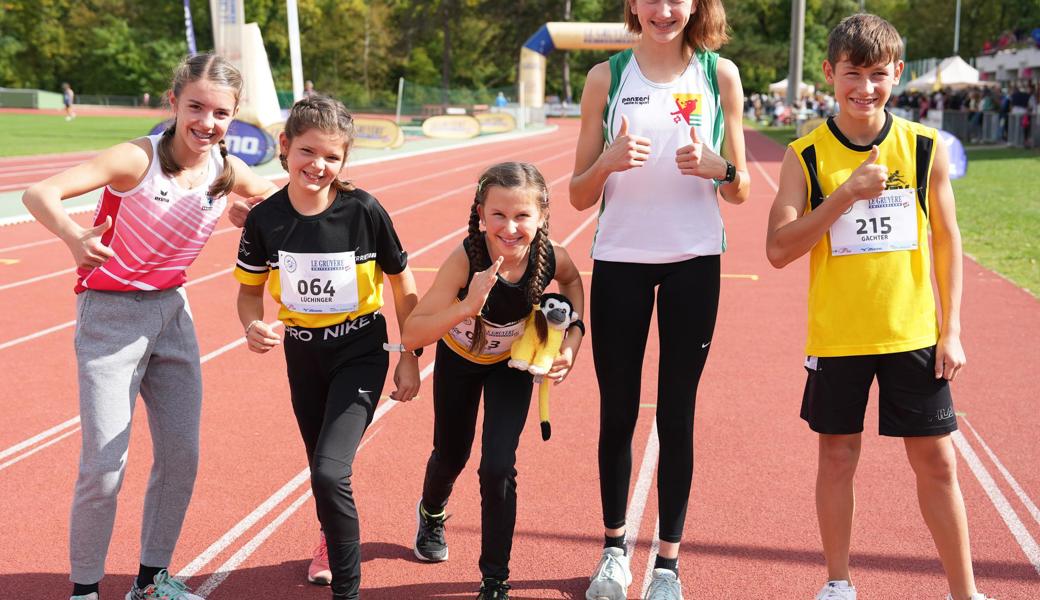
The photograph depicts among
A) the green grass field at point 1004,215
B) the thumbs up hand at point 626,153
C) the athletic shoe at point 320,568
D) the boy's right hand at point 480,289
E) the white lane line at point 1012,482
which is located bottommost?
the green grass field at point 1004,215

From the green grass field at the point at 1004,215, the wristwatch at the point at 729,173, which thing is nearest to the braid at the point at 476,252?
the wristwatch at the point at 729,173

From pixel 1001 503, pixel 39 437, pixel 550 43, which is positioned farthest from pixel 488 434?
pixel 550 43

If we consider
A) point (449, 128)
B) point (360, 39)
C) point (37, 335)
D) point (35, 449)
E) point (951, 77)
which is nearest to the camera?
point (35, 449)

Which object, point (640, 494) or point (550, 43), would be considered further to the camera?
point (550, 43)

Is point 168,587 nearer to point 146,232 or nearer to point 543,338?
point 146,232

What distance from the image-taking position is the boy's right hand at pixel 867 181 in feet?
9.05

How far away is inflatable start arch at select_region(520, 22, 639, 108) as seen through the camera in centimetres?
4781

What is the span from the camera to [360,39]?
71.4 m

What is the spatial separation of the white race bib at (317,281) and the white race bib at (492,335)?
369mm

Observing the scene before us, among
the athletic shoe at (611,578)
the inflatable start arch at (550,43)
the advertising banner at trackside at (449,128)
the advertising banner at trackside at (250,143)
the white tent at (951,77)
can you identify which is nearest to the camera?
the athletic shoe at (611,578)

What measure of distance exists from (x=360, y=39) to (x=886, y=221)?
72.1 meters

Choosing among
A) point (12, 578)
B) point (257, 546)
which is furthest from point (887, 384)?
point (12, 578)

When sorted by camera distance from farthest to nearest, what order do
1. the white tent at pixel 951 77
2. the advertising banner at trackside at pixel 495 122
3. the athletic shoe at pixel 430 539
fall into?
the advertising banner at trackside at pixel 495 122 < the white tent at pixel 951 77 < the athletic shoe at pixel 430 539

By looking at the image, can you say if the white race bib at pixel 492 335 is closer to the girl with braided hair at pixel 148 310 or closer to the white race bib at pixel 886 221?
the girl with braided hair at pixel 148 310
